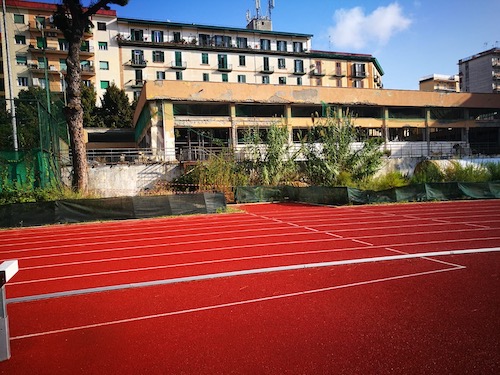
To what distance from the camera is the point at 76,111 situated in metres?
17.1

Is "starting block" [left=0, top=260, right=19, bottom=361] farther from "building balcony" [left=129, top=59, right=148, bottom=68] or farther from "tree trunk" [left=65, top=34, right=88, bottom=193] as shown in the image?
"building balcony" [left=129, top=59, right=148, bottom=68]

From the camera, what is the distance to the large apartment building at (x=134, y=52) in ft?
165

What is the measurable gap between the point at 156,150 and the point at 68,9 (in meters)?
12.4

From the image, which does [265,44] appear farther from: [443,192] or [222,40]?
[443,192]

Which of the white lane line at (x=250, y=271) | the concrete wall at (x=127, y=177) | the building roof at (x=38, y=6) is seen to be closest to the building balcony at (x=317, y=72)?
the building roof at (x=38, y=6)

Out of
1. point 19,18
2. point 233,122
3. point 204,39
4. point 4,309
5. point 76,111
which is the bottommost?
point 4,309

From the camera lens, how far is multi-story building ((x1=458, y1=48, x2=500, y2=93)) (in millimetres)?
73938

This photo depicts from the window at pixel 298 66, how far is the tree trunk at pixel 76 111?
147 feet

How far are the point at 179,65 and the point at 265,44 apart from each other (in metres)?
15.0

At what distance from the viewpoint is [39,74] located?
51000 millimetres

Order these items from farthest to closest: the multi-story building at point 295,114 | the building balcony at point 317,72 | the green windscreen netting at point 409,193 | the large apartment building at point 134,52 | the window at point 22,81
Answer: the building balcony at point 317,72, the large apartment building at point 134,52, the window at point 22,81, the multi-story building at point 295,114, the green windscreen netting at point 409,193

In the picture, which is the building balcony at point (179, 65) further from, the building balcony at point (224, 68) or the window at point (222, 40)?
the window at point (222, 40)

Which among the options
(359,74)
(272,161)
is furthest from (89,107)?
(359,74)

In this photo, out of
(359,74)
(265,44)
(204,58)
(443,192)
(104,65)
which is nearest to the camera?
(443,192)
